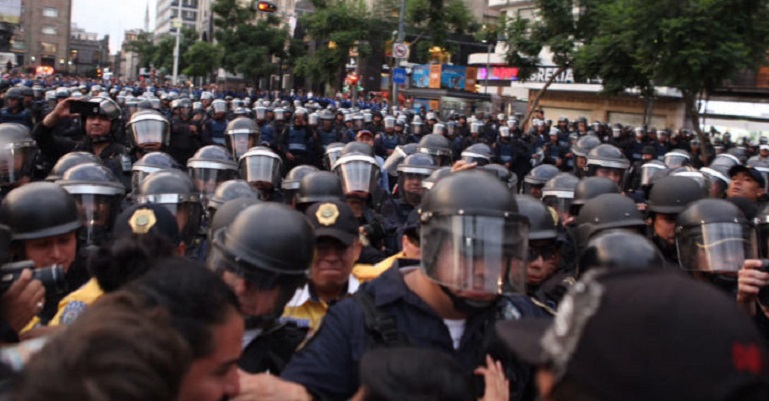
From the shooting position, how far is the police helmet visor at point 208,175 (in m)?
6.64

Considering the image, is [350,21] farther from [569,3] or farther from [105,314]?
[105,314]

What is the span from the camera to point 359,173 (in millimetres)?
6848

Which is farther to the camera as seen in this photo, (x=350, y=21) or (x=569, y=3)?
(x=350, y=21)

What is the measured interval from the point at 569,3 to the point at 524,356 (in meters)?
23.8

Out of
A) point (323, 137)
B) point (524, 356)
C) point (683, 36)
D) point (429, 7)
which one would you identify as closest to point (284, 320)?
point (524, 356)

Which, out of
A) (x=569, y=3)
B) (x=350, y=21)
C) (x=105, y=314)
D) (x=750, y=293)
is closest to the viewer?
(x=105, y=314)

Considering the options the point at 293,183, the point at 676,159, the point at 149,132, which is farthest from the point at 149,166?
the point at 676,159

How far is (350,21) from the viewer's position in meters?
33.4

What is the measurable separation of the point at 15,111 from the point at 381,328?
11250mm

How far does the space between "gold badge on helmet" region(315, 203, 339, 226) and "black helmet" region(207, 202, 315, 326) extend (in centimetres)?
83

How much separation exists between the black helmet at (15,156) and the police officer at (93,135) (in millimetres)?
1029

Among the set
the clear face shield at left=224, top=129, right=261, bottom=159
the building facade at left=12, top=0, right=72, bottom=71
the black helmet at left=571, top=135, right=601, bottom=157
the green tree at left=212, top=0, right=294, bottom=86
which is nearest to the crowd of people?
the clear face shield at left=224, top=129, right=261, bottom=159

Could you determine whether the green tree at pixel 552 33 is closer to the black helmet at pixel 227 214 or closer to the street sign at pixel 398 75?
the street sign at pixel 398 75

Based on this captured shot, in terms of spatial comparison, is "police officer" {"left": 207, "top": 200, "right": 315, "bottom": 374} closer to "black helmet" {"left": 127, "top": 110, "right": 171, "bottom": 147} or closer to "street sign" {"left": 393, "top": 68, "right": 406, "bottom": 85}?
"black helmet" {"left": 127, "top": 110, "right": 171, "bottom": 147}
